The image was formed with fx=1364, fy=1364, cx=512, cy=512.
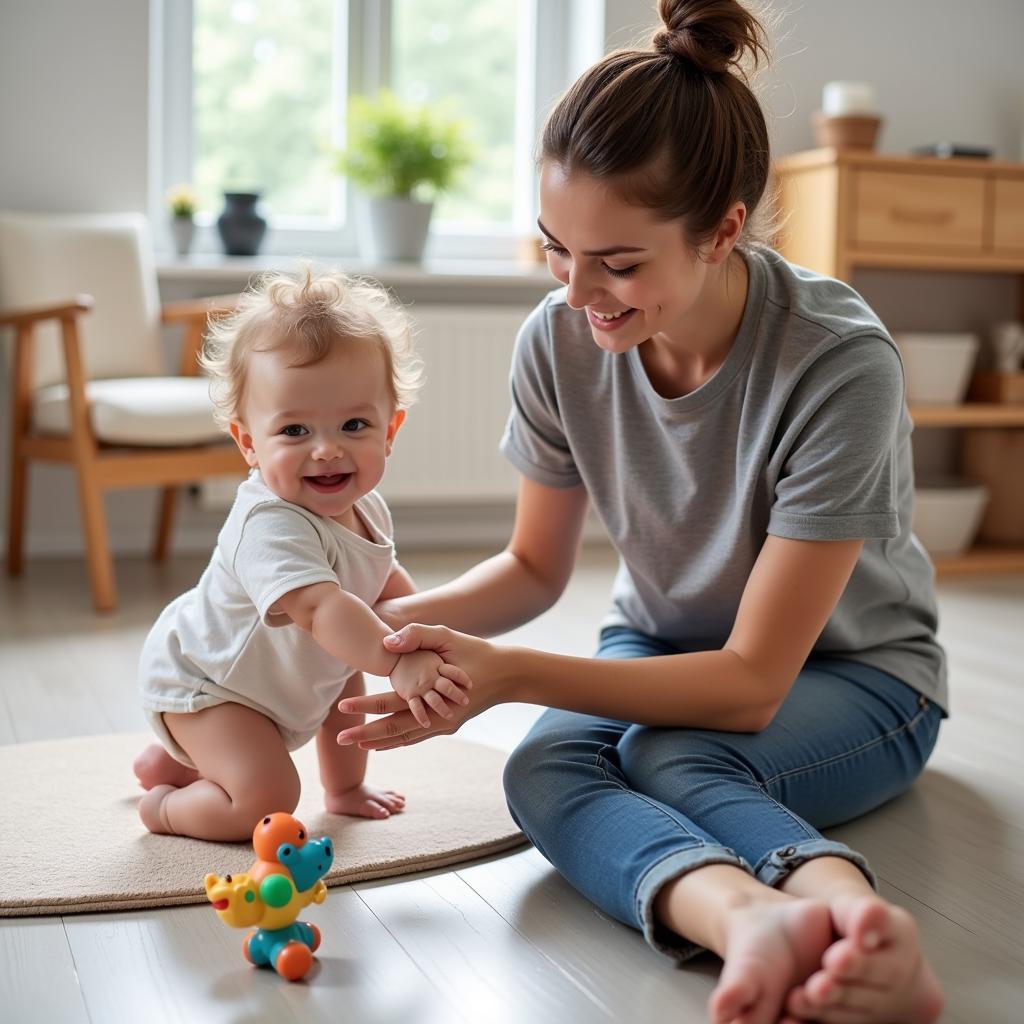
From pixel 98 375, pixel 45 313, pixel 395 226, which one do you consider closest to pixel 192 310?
pixel 98 375

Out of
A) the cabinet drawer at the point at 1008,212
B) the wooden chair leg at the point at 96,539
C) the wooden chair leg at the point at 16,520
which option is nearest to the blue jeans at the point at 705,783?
the wooden chair leg at the point at 96,539

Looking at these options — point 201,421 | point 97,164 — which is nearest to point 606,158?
point 201,421

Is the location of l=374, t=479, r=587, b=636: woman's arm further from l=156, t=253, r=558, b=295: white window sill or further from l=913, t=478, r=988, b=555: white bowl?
l=913, t=478, r=988, b=555: white bowl

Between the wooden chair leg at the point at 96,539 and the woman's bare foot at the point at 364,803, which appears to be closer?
the woman's bare foot at the point at 364,803

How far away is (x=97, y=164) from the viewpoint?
11.6ft

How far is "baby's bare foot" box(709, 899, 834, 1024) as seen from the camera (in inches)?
39.3

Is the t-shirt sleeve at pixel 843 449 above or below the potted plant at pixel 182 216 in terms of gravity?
below

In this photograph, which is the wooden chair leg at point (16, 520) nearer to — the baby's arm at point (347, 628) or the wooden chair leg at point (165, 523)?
the wooden chair leg at point (165, 523)

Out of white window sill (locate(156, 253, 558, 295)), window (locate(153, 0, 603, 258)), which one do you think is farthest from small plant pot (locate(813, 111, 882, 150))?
white window sill (locate(156, 253, 558, 295))

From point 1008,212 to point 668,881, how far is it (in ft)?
10.2

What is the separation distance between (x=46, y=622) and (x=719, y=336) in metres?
1.79

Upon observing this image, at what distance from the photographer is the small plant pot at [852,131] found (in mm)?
3764

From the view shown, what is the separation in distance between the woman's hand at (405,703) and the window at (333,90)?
277 centimetres

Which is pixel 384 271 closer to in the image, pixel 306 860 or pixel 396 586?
pixel 396 586
